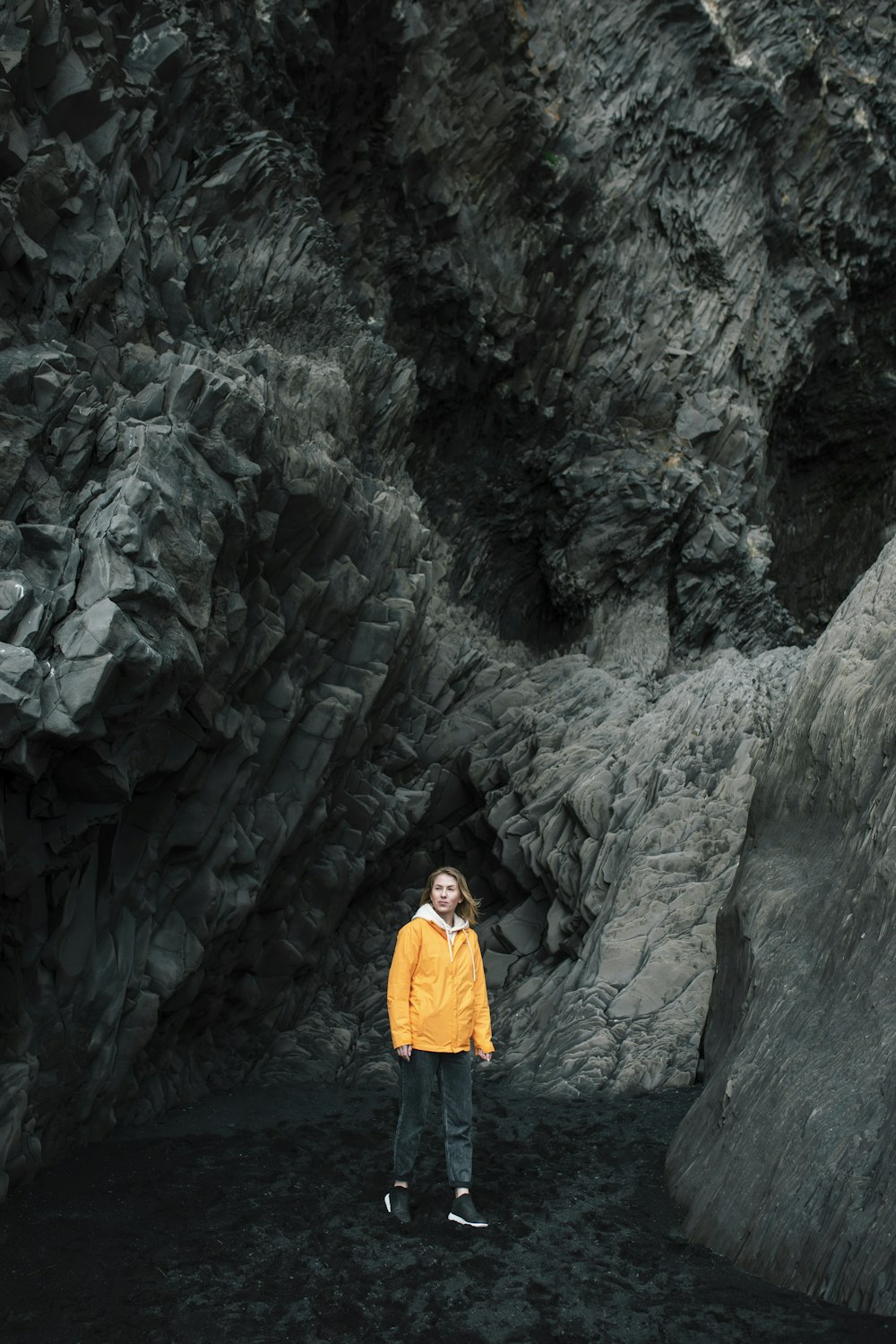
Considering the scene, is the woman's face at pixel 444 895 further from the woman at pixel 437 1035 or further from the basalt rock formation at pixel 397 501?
the basalt rock formation at pixel 397 501

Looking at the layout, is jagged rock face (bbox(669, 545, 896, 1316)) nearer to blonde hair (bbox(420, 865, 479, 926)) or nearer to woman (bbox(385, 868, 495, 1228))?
woman (bbox(385, 868, 495, 1228))

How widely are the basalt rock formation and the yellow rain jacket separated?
6.31 ft

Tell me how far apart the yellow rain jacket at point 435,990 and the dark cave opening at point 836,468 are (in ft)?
84.6

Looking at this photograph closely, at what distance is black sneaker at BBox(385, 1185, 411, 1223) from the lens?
282 inches

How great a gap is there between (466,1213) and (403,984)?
1472mm

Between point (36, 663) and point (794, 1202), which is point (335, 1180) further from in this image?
point (36, 663)

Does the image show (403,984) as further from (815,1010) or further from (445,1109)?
(815,1010)

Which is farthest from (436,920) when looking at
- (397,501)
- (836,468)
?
(836,468)

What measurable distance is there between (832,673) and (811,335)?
23095mm

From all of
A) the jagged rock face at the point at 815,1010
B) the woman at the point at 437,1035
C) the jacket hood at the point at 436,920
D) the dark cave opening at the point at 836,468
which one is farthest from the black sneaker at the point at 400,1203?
the dark cave opening at the point at 836,468

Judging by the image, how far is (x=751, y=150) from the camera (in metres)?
26.9

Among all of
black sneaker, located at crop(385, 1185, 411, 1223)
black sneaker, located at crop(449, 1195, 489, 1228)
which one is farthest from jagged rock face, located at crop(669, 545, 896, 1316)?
black sneaker, located at crop(385, 1185, 411, 1223)

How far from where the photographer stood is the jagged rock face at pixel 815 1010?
610cm

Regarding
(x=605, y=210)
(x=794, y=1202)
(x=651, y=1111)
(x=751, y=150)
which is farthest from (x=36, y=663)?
(x=751, y=150)
